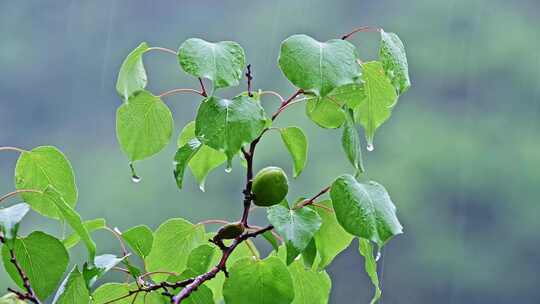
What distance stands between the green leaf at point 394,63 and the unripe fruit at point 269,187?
100mm

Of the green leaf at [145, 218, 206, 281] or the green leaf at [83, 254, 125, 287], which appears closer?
the green leaf at [83, 254, 125, 287]

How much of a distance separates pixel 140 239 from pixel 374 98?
20 centimetres

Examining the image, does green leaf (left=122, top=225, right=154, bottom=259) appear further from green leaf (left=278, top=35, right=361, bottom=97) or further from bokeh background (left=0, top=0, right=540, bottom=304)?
bokeh background (left=0, top=0, right=540, bottom=304)

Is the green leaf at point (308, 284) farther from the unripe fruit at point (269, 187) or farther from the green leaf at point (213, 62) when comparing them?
the green leaf at point (213, 62)

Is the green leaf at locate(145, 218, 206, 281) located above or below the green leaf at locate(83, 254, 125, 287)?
below

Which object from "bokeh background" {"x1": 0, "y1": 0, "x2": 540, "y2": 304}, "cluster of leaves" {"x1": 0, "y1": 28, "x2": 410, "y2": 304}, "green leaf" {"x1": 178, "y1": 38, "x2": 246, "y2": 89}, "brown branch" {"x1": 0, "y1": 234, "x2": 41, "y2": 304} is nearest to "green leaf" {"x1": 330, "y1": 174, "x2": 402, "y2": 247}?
"cluster of leaves" {"x1": 0, "y1": 28, "x2": 410, "y2": 304}

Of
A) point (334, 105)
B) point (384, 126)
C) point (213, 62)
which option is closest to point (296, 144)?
point (334, 105)

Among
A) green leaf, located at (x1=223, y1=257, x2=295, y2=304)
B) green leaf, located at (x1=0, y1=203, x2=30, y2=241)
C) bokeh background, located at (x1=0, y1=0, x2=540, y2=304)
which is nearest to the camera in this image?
green leaf, located at (x1=0, y1=203, x2=30, y2=241)

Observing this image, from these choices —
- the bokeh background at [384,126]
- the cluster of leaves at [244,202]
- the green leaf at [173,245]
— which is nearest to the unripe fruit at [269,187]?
the cluster of leaves at [244,202]

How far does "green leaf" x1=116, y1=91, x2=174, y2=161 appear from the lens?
70cm

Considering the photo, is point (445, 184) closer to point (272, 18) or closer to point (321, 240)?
point (272, 18)

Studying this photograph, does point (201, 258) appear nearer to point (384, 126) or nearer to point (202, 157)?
point (202, 157)

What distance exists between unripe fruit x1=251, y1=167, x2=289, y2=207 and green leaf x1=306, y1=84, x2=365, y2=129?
0.06 meters

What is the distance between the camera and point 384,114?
0.70m
